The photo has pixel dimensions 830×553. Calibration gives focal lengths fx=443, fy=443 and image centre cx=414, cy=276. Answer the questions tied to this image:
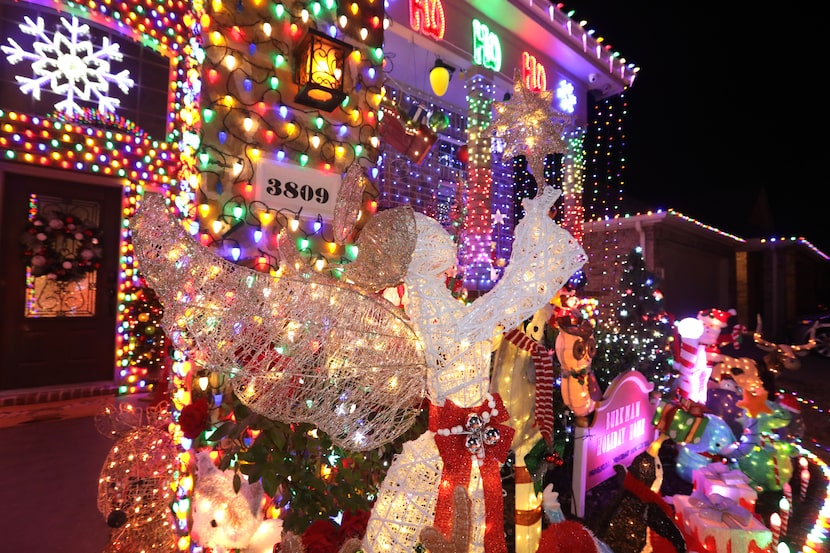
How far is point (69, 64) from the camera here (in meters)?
4.77

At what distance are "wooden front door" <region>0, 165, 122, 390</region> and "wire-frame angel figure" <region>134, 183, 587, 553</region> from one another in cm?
517

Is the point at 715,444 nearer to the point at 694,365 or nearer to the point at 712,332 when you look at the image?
the point at 694,365

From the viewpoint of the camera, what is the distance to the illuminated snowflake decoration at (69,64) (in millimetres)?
4566

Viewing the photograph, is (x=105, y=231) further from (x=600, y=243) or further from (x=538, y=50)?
(x=600, y=243)

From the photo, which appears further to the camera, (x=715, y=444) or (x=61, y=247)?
(x=61, y=247)

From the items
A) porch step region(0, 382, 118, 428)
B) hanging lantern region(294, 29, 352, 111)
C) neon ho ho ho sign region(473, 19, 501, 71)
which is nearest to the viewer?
hanging lantern region(294, 29, 352, 111)

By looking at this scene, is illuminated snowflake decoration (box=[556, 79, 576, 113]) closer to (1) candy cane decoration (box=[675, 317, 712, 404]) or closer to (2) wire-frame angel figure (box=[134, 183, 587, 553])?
(1) candy cane decoration (box=[675, 317, 712, 404])

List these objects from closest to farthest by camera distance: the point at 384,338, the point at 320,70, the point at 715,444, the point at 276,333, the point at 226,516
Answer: the point at 276,333 → the point at 384,338 → the point at 226,516 → the point at 320,70 → the point at 715,444

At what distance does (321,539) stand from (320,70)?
6.88ft

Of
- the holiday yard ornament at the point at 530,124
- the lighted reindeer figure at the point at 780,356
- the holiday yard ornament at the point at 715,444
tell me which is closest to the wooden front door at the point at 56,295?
the holiday yard ornament at the point at 530,124

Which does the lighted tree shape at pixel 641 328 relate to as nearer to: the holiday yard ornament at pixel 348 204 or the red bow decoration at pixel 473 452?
the red bow decoration at pixel 473 452

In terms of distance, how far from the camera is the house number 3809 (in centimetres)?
227

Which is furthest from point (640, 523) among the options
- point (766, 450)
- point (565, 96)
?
point (565, 96)

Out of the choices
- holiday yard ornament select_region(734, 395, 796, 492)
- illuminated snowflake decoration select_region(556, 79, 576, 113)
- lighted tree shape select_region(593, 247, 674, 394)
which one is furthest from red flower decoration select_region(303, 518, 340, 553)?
illuminated snowflake decoration select_region(556, 79, 576, 113)
